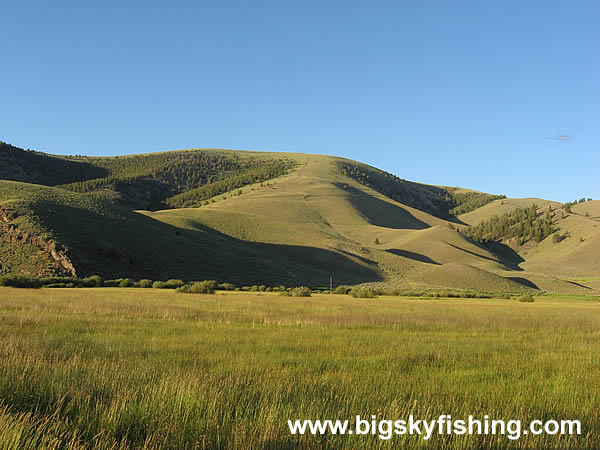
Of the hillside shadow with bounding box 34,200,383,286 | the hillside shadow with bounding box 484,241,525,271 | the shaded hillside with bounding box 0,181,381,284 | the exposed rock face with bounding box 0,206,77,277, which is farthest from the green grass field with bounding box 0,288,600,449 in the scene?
the hillside shadow with bounding box 484,241,525,271

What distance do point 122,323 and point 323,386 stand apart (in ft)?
33.1

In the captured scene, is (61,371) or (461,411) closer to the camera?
(461,411)

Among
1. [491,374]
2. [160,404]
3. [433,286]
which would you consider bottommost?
[433,286]

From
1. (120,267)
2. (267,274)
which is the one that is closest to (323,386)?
(120,267)

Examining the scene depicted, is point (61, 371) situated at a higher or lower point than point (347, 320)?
higher

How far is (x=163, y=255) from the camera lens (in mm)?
74750

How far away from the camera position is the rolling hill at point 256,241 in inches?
2559

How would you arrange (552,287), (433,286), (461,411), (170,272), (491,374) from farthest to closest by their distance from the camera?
(552,287), (433,286), (170,272), (491,374), (461,411)

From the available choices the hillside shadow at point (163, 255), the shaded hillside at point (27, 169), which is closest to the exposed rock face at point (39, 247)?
the hillside shadow at point (163, 255)

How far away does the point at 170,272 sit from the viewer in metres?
70.8

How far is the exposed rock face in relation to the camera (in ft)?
185

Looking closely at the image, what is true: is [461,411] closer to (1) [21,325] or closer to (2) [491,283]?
(1) [21,325]

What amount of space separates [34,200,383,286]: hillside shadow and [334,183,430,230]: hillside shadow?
75651 millimetres

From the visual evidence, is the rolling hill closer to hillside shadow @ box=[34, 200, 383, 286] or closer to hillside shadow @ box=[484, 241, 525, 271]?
hillside shadow @ box=[34, 200, 383, 286]
